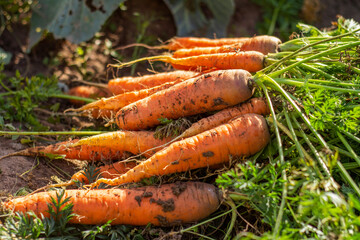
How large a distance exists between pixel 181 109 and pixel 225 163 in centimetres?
53

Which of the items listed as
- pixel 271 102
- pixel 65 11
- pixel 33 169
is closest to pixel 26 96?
pixel 33 169

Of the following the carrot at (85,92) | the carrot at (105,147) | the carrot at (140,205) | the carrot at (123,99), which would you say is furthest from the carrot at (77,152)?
the carrot at (85,92)

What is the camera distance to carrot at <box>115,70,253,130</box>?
253cm

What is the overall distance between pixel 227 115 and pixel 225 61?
20.8 inches

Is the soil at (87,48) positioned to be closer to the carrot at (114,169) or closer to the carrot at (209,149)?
the carrot at (114,169)

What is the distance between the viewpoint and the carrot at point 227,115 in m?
2.54

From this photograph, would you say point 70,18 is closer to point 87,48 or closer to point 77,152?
point 87,48

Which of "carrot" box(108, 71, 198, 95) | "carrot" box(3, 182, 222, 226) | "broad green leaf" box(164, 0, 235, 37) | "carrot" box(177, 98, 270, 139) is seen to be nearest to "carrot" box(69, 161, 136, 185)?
"carrot" box(3, 182, 222, 226)

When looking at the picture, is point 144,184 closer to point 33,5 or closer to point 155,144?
point 155,144

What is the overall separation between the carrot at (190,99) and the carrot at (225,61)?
23 cm

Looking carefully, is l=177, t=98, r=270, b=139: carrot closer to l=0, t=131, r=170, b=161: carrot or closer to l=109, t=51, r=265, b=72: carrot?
l=0, t=131, r=170, b=161: carrot

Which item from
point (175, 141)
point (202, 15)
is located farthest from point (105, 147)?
point (202, 15)

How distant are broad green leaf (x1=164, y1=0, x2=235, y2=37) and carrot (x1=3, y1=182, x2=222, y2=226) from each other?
2851 millimetres

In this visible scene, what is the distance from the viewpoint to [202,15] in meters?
4.89
